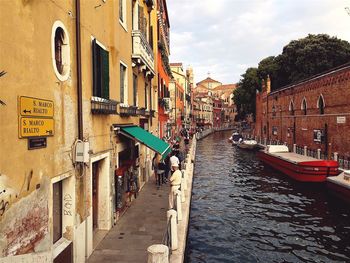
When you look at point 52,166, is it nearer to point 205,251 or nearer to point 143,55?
point 205,251

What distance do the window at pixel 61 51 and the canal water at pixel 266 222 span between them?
6599 millimetres

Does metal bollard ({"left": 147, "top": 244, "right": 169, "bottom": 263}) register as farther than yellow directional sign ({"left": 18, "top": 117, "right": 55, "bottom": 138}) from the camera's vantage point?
Yes

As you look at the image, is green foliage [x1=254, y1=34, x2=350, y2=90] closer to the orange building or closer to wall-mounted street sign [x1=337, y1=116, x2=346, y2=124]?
wall-mounted street sign [x1=337, y1=116, x2=346, y2=124]

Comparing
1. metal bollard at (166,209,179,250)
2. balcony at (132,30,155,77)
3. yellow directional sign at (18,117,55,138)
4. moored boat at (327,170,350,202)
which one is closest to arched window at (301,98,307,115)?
moored boat at (327,170,350,202)

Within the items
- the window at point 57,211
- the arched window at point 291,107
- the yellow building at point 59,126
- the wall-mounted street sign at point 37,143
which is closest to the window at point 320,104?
the arched window at point 291,107

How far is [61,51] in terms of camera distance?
602cm

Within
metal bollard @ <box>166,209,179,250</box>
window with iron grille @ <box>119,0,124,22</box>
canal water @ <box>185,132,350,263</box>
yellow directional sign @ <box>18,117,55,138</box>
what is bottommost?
canal water @ <box>185,132,350,263</box>

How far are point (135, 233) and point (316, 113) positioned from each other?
22109 millimetres

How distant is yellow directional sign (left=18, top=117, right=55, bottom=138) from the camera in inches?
176

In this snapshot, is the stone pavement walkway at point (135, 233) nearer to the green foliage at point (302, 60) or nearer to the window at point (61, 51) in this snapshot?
the window at point (61, 51)

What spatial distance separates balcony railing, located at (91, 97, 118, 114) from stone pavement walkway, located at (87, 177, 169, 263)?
10.5 feet

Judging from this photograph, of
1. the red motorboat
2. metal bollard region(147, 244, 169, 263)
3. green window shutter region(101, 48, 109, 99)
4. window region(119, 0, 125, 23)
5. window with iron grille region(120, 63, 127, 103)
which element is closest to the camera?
metal bollard region(147, 244, 169, 263)

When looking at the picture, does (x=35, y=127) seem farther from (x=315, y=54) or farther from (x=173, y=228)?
(x=315, y=54)

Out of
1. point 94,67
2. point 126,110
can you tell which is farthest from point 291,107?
point 94,67
